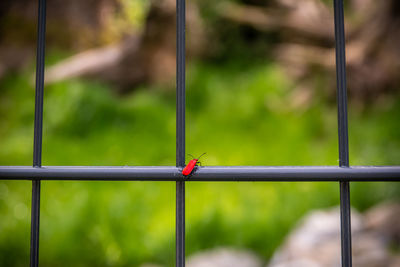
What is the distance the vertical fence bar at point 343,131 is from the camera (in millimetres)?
376

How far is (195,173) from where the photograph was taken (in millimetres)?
383

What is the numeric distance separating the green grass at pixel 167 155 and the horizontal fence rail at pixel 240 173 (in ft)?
5.95

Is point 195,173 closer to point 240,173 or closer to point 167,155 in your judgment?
point 240,173

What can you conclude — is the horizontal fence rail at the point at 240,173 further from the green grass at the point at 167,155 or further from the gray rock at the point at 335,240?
the green grass at the point at 167,155

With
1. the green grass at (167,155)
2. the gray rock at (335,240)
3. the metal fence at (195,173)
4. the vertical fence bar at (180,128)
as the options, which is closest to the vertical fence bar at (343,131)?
the metal fence at (195,173)

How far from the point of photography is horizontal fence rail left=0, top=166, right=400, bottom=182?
374 mm

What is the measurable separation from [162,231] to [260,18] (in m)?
2.35

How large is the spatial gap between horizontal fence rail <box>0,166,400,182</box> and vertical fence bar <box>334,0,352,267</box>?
2 centimetres

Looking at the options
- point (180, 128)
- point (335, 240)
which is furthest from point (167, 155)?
point (180, 128)

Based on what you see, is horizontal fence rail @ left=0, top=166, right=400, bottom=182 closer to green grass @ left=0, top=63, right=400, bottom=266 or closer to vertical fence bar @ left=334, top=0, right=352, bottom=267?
vertical fence bar @ left=334, top=0, right=352, bottom=267

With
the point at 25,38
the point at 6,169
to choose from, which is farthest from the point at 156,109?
the point at 6,169

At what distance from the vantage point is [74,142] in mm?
2912

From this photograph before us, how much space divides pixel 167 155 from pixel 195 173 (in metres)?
2.40

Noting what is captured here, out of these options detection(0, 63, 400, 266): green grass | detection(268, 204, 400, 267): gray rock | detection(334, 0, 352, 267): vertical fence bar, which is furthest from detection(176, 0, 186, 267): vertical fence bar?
detection(0, 63, 400, 266): green grass
